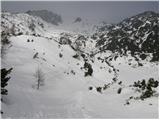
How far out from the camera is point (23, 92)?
159ft

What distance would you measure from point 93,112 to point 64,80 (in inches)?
1048

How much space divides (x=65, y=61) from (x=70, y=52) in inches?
515

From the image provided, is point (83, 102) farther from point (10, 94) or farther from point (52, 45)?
point (52, 45)

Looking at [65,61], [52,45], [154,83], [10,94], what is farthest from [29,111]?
[52,45]

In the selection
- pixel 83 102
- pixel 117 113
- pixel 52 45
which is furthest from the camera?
pixel 52 45

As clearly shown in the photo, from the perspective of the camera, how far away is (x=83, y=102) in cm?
4712

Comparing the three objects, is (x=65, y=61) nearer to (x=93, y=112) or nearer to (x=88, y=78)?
(x=88, y=78)

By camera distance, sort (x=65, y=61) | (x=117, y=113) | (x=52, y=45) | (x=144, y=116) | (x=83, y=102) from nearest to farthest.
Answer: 1. (x=144, y=116)
2. (x=117, y=113)
3. (x=83, y=102)
4. (x=65, y=61)
5. (x=52, y=45)

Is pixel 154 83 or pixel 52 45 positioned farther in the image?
pixel 52 45

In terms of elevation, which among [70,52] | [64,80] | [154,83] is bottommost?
[154,83]

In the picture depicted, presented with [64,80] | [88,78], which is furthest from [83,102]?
[88,78]

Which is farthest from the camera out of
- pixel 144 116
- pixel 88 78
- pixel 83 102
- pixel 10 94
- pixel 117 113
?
pixel 88 78

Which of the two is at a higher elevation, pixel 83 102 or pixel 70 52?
pixel 70 52

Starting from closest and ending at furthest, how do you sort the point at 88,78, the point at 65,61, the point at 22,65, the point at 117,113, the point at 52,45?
the point at 117,113, the point at 22,65, the point at 88,78, the point at 65,61, the point at 52,45
